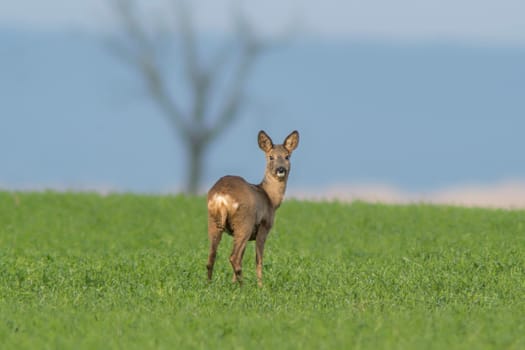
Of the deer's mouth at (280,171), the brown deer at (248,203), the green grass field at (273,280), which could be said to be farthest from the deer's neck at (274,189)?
the green grass field at (273,280)

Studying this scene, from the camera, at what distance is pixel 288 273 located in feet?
51.4

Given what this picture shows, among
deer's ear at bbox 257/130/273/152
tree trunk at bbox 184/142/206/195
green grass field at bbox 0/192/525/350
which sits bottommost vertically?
green grass field at bbox 0/192/525/350

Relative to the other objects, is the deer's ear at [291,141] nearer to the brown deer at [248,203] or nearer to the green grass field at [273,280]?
the brown deer at [248,203]

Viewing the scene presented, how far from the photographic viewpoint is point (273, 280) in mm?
14977

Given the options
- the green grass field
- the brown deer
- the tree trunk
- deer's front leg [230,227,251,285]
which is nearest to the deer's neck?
the brown deer

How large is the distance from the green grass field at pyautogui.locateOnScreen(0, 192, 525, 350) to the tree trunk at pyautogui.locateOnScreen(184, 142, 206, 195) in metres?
10.6

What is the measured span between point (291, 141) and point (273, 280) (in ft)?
7.02

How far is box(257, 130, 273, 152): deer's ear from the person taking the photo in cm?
1423

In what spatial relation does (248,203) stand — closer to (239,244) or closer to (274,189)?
(239,244)

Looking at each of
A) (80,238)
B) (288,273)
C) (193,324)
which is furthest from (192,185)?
(193,324)

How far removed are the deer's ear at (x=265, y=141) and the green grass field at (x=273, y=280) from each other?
2.01 m

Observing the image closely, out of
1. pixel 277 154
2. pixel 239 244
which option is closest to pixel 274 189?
pixel 277 154

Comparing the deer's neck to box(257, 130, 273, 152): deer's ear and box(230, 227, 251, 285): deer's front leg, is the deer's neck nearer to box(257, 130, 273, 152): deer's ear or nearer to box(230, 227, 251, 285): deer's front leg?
box(257, 130, 273, 152): deer's ear

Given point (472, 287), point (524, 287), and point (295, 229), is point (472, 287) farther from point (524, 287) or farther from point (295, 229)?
point (295, 229)
